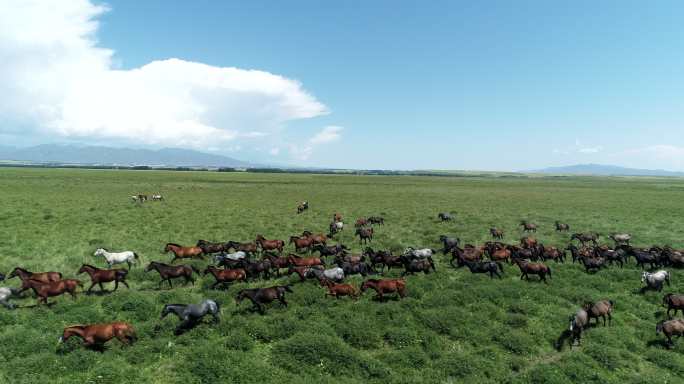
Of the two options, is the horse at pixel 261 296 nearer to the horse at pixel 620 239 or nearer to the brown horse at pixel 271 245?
the brown horse at pixel 271 245

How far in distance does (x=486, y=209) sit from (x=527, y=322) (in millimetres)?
35281

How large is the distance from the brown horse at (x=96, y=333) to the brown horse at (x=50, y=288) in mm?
4043

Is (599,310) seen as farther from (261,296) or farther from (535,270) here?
(261,296)

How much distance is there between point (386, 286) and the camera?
13.5 metres

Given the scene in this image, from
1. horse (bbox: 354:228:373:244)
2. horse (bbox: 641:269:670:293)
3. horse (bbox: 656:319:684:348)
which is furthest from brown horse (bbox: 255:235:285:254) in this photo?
horse (bbox: 641:269:670:293)

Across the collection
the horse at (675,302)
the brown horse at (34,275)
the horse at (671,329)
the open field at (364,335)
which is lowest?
the open field at (364,335)

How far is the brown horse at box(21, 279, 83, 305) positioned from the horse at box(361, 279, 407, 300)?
1087 cm

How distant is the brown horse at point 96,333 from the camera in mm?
9625

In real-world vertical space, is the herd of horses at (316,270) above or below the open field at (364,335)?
above

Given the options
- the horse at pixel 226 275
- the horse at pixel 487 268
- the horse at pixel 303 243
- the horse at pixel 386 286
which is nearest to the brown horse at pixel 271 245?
the horse at pixel 303 243

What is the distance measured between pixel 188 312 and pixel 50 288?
19.0ft

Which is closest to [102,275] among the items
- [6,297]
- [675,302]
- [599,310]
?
[6,297]

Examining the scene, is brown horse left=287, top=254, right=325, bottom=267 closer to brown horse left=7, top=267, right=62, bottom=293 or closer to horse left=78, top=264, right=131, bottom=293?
horse left=78, top=264, right=131, bottom=293

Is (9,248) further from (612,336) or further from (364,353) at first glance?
(612,336)
